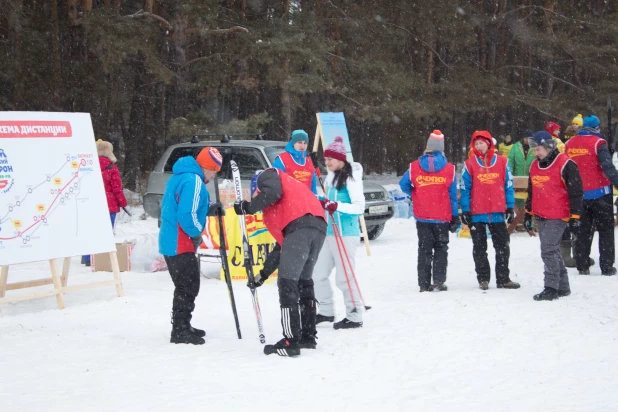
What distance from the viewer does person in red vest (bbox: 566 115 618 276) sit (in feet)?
29.7

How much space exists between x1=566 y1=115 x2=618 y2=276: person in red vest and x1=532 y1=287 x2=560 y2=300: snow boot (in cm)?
163

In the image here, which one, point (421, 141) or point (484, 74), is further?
point (421, 141)

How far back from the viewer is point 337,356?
227 inches

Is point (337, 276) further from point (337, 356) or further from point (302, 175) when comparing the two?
point (302, 175)

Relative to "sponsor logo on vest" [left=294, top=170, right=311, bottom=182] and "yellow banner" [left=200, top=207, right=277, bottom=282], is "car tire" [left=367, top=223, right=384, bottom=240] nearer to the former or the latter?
"sponsor logo on vest" [left=294, top=170, right=311, bottom=182]

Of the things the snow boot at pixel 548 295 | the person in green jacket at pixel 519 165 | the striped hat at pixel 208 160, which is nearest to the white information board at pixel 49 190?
the striped hat at pixel 208 160

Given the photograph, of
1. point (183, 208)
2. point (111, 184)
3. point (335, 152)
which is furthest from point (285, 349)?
point (111, 184)

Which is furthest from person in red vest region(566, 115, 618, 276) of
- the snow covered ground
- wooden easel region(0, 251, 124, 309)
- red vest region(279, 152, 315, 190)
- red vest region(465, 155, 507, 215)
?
wooden easel region(0, 251, 124, 309)

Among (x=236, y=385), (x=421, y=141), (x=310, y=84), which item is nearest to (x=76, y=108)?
(x=310, y=84)

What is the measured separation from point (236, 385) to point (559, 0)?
105 ft

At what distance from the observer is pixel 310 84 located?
67.4 feet

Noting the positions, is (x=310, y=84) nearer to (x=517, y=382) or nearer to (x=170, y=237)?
(x=170, y=237)

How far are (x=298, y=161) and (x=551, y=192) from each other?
363cm

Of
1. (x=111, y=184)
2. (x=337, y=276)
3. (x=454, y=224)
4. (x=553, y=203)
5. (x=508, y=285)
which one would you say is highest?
(x=111, y=184)
